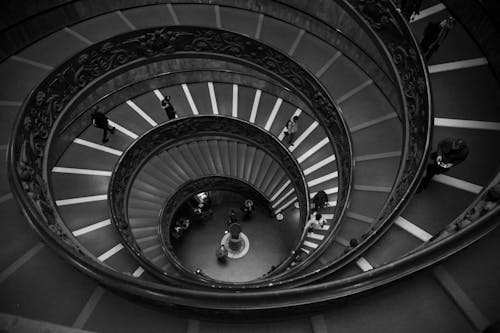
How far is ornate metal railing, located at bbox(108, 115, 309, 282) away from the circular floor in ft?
7.76

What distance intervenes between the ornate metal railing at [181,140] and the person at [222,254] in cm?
298

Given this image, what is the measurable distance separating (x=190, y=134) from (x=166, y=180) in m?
1.64

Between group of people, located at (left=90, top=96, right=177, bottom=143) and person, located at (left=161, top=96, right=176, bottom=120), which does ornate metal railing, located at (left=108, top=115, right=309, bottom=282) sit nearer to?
person, located at (left=161, top=96, right=176, bottom=120)

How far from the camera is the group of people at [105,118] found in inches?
309

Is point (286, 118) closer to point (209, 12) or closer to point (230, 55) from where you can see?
point (230, 55)

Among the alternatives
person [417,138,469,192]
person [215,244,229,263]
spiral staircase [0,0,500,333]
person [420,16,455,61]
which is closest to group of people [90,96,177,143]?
spiral staircase [0,0,500,333]

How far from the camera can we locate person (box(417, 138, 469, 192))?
4.12 metres

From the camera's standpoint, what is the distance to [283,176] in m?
10.6

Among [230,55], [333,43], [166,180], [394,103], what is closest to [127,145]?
[166,180]

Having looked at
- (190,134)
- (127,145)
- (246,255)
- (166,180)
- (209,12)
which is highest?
(209,12)

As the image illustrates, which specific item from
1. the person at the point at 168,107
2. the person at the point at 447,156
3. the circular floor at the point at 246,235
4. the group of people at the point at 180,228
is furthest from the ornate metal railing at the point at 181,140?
the person at the point at 447,156

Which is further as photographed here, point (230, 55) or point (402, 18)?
point (230, 55)

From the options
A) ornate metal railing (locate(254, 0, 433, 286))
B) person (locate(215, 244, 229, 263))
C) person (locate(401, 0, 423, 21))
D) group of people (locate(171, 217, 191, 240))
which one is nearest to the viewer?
ornate metal railing (locate(254, 0, 433, 286))

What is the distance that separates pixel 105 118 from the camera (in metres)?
7.98
